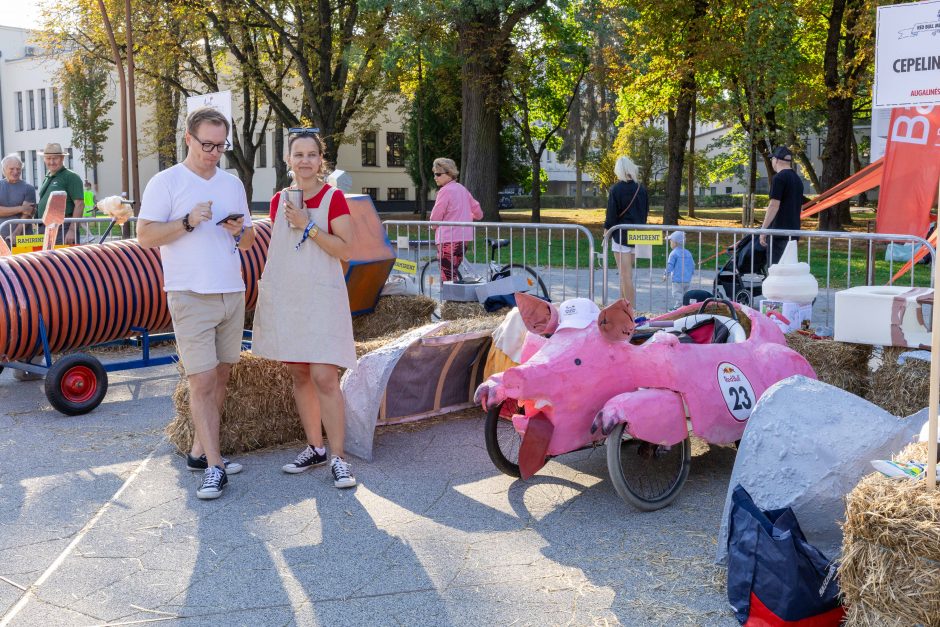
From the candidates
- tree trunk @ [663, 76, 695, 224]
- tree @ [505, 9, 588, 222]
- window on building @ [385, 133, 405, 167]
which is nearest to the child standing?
tree @ [505, 9, 588, 222]

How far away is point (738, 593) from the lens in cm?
358

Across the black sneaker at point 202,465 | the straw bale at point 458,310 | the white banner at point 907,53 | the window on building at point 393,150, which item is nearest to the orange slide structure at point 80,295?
the straw bale at point 458,310

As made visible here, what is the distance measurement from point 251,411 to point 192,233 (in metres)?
1.42

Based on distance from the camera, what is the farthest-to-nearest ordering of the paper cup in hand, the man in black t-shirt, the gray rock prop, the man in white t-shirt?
the man in black t-shirt → the paper cup in hand → the man in white t-shirt → the gray rock prop

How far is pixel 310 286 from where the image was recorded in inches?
204

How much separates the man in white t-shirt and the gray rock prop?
2744 millimetres

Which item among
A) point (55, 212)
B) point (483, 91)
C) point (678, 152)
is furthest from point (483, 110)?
point (55, 212)

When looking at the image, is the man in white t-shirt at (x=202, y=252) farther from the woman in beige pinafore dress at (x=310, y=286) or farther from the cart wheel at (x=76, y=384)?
the cart wheel at (x=76, y=384)

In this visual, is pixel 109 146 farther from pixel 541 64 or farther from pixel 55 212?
pixel 55 212

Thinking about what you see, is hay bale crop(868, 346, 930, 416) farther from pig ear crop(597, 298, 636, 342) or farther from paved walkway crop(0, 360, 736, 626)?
pig ear crop(597, 298, 636, 342)

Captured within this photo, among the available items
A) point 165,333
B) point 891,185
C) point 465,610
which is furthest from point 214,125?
point 891,185

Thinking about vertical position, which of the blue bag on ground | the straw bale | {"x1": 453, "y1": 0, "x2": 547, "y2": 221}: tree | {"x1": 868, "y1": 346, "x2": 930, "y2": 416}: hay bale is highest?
{"x1": 453, "y1": 0, "x2": 547, "y2": 221}: tree

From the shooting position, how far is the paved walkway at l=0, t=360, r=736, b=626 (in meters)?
3.76

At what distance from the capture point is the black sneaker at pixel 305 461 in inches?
216
